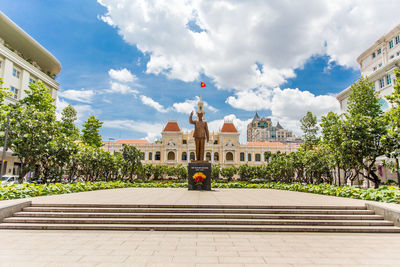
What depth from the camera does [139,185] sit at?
23812 millimetres

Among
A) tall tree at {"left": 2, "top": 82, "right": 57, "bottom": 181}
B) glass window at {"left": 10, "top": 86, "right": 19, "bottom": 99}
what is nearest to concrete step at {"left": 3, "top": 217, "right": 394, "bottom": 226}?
tall tree at {"left": 2, "top": 82, "right": 57, "bottom": 181}

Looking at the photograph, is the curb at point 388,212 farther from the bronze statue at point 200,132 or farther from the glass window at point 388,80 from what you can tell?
the glass window at point 388,80

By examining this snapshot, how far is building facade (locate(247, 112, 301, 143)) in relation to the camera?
162950 mm

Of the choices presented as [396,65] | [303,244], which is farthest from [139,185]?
[396,65]

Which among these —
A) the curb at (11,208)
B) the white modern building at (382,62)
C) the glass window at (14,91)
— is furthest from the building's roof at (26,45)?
the white modern building at (382,62)

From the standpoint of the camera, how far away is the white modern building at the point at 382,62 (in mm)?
30906

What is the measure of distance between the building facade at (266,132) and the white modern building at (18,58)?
5483 inches

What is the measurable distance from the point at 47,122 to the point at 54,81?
26.0 m

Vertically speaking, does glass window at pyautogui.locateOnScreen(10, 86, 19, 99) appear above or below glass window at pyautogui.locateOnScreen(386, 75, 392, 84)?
below

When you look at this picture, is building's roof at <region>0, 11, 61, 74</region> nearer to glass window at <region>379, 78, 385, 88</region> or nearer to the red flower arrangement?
the red flower arrangement

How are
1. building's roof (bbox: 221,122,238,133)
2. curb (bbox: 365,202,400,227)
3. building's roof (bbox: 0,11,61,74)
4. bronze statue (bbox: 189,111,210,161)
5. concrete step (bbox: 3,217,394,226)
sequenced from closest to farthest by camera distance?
curb (bbox: 365,202,400,227), concrete step (bbox: 3,217,394,226), bronze statue (bbox: 189,111,210,161), building's roof (bbox: 0,11,61,74), building's roof (bbox: 221,122,238,133)

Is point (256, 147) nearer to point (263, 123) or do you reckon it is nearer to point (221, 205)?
point (221, 205)

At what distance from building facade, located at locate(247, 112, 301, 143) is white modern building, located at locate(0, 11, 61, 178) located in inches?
5504

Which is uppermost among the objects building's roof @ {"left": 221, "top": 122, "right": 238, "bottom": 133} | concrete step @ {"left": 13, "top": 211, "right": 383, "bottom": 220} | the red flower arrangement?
building's roof @ {"left": 221, "top": 122, "right": 238, "bottom": 133}
